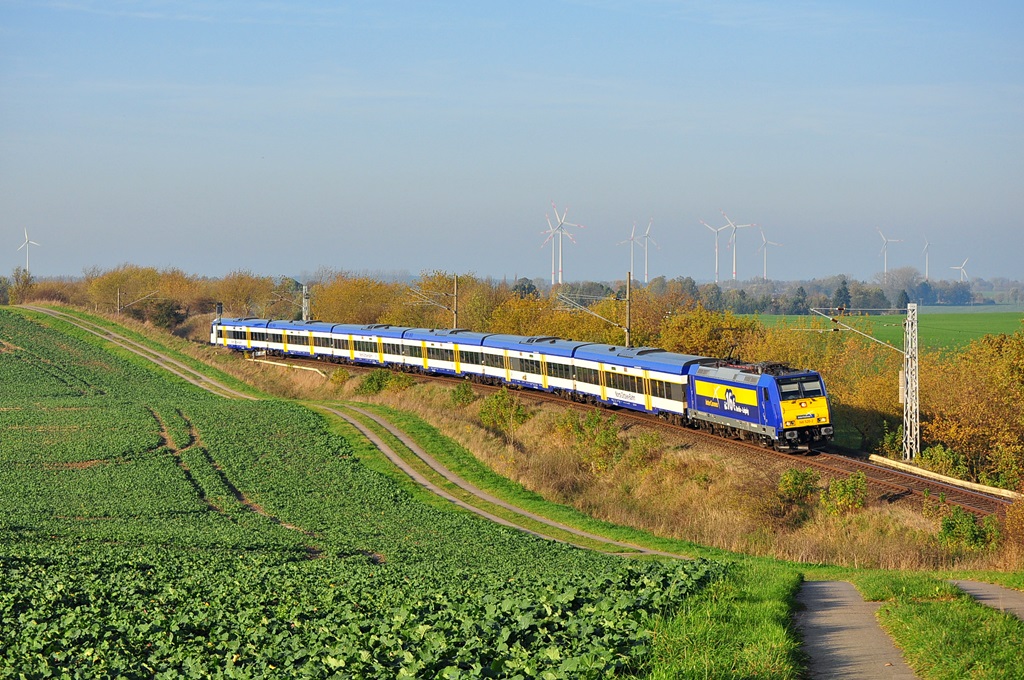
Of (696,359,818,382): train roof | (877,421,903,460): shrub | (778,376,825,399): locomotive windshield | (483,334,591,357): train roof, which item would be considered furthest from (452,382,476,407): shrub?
(778,376,825,399): locomotive windshield

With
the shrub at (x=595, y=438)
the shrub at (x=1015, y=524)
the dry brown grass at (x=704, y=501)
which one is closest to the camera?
the shrub at (x=1015, y=524)

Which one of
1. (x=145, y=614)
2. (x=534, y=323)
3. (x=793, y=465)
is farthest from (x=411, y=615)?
(x=534, y=323)

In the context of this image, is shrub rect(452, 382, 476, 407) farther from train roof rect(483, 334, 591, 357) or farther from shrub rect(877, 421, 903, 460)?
shrub rect(877, 421, 903, 460)

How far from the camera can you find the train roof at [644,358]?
4806cm

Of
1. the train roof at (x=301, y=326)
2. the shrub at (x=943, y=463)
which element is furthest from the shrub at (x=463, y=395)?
the shrub at (x=943, y=463)

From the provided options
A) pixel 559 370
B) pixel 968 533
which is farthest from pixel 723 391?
pixel 559 370

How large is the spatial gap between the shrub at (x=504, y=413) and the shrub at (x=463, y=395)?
6678mm

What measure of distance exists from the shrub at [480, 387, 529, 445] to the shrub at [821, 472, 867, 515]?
24158 mm

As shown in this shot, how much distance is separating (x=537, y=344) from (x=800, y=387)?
26.0 metres

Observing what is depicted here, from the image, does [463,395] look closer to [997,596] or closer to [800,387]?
[800,387]

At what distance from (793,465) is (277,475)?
23.9 m

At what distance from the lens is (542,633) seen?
529 inches

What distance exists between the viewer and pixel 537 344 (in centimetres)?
6494

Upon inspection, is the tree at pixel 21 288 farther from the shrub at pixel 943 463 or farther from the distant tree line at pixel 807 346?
the shrub at pixel 943 463
